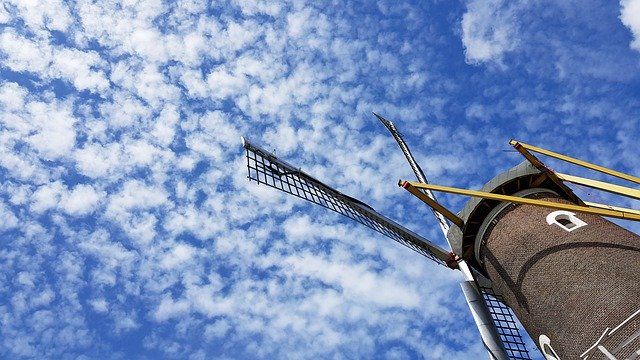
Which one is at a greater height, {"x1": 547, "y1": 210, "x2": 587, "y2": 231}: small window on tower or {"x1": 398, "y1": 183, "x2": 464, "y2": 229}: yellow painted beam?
{"x1": 398, "y1": 183, "x2": 464, "y2": 229}: yellow painted beam

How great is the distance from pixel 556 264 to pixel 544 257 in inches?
16.5

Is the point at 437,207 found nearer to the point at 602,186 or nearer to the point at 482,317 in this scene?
the point at 482,317

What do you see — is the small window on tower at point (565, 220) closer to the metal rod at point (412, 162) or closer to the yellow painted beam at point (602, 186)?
the yellow painted beam at point (602, 186)

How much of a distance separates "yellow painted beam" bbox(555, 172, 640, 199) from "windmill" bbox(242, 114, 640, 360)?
0.09 feet

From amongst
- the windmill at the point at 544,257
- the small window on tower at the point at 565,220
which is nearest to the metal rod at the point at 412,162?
the windmill at the point at 544,257

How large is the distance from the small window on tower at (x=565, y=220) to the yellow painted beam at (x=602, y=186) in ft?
3.40

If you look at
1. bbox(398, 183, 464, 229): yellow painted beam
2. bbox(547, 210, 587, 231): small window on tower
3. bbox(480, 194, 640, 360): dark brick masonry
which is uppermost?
bbox(398, 183, 464, 229): yellow painted beam

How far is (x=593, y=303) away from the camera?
12125 mm

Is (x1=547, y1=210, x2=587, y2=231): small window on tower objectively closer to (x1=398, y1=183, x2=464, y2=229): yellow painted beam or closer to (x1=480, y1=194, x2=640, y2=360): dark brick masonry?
(x1=480, y1=194, x2=640, y2=360): dark brick masonry

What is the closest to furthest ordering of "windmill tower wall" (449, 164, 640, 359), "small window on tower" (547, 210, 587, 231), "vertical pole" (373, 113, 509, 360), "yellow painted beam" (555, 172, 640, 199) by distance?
"windmill tower wall" (449, 164, 640, 359), "yellow painted beam" (555, 172, 640, 199), "small window on tower" (547, 210, 587, 231), "vertical pole" (373, 113, 509, 360)

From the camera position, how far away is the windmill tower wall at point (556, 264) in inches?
468

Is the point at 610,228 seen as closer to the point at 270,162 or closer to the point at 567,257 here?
the point at 567,257


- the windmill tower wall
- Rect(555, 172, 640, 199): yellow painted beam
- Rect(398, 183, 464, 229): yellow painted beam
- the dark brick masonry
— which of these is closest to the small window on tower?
the windmill tower wall

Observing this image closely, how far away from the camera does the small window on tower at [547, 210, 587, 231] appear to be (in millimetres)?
14305
